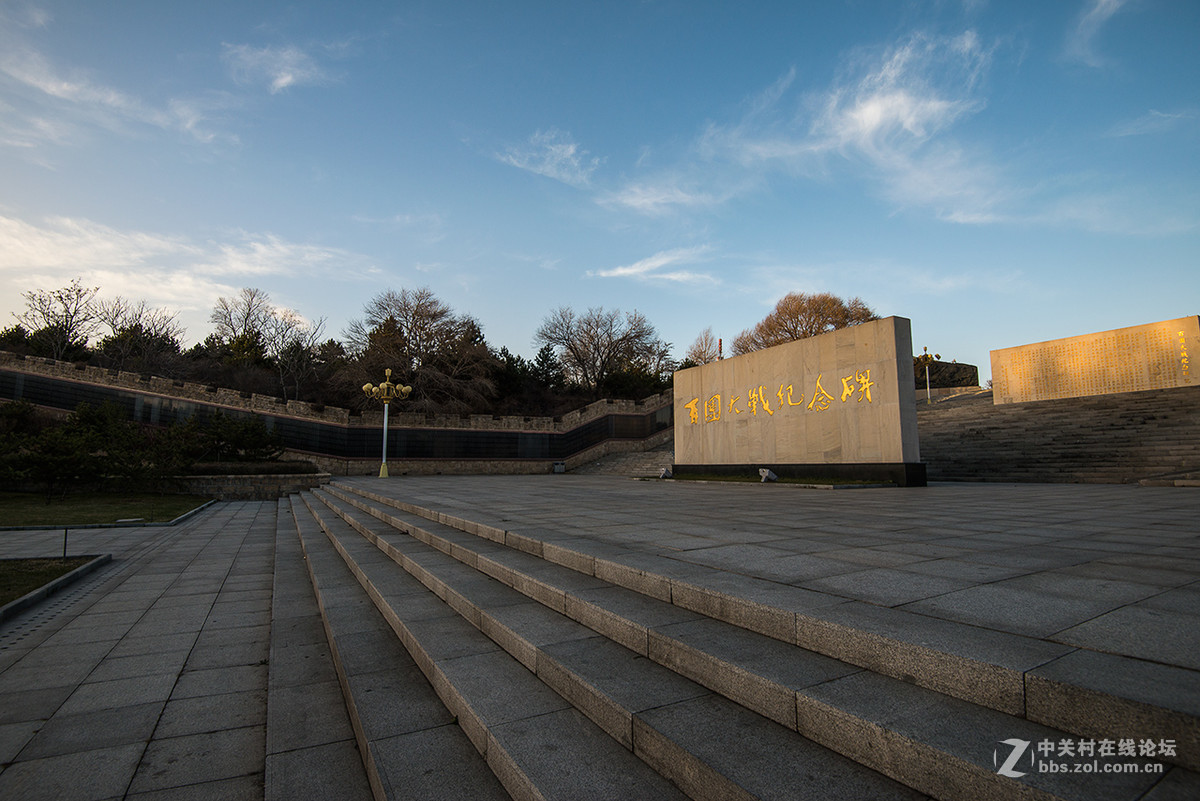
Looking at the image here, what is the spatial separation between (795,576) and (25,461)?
62.8 feet

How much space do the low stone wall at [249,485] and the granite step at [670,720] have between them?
17.9 m

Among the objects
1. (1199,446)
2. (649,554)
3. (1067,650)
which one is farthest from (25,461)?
(1199,446)

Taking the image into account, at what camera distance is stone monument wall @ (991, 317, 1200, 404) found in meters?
17.8

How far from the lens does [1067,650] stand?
1798 millimetres

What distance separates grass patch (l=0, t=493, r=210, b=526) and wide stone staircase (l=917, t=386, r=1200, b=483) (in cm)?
2040

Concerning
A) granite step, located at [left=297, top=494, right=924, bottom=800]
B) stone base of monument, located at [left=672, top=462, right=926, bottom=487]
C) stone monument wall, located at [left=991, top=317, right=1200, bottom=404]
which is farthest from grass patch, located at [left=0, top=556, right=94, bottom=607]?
stone monument wall, located at [left=991, top=317, right=1200, bottom=404]

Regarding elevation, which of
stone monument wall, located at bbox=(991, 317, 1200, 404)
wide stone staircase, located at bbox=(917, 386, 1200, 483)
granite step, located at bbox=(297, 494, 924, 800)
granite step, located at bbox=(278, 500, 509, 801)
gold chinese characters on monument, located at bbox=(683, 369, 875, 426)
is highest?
stone monument wall, located at bbox=(991, 317, 1200, 404)

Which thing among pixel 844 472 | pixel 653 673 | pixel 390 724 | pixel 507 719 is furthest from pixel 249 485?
pixel 653 673

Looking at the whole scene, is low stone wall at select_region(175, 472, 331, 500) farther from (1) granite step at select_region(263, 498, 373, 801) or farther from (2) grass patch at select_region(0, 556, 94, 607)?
(1) granite step at select_region(263, 498, 373, 801)

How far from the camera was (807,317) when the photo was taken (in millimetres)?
40094

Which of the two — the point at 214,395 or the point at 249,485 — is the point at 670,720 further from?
the point at 214,395

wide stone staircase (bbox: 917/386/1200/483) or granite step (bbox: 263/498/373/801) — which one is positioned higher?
wide stone staircase (bbox: 917/386/1200/483)

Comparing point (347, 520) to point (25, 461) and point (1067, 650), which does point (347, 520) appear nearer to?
point (1067, 650)

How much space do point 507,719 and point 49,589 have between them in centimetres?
605
